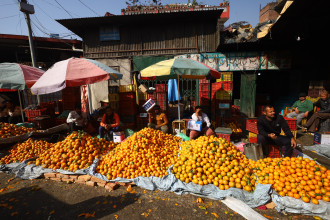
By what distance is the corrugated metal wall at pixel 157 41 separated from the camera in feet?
35.0

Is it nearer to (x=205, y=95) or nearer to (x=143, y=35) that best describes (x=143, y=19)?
(x=143, y=35)

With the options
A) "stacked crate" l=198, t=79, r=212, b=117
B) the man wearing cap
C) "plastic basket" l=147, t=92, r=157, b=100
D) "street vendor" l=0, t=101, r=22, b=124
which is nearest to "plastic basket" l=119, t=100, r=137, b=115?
"plastic basket" l=147, t=92, r=157, b=100

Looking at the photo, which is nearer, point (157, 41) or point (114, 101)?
point (114, 101)

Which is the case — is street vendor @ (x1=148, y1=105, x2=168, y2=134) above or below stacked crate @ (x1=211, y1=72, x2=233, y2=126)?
below

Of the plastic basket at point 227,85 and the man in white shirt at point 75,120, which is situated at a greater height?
the plastic basket at point 227,85

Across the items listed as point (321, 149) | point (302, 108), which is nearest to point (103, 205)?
point (321, 149)

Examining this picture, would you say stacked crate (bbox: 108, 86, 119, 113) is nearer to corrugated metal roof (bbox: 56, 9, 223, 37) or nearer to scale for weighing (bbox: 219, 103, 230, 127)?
scale for weighing (bbox: 219, 103, 230, 127)

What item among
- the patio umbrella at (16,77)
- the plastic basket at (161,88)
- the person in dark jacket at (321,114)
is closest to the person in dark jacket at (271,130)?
the person in dark jacket at (321,114)

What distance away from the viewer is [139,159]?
3883 millimetres

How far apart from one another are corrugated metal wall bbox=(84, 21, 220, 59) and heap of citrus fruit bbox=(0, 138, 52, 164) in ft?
26.9

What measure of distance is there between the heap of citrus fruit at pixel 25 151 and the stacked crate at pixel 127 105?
329cm

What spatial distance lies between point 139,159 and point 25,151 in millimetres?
3983

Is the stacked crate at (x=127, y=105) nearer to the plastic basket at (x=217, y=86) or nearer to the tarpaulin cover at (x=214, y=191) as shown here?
the tarpaulin cover at (x=214, y=191)

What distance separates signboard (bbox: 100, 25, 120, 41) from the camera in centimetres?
1129
